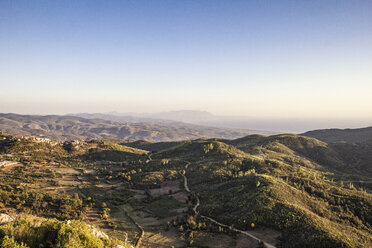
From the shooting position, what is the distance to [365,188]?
60094mm

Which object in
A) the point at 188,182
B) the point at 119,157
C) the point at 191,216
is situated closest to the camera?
the point at 191,216

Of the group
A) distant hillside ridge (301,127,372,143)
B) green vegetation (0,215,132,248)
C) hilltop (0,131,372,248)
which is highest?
A: distant hillside ridge (301,127,372,143)

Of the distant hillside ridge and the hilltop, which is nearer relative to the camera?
the hilltop

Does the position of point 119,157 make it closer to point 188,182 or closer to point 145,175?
point 145,175

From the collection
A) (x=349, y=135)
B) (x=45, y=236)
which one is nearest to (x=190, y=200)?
(x=45, y=236)

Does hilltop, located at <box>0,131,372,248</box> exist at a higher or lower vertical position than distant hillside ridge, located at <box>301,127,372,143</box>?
lower

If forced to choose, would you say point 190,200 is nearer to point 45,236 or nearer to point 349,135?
point 45,236

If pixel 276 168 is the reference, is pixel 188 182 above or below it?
below

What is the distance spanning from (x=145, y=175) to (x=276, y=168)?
4391cm

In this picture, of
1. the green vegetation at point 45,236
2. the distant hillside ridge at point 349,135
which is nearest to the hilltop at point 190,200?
the green vegetation at point 45,236

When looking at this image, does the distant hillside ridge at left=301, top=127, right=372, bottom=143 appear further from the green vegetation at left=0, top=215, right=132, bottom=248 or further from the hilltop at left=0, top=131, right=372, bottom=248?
the green vegetation at left=0, top=215, right=132, bottom=248

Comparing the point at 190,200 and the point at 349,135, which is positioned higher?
the point at 349,135

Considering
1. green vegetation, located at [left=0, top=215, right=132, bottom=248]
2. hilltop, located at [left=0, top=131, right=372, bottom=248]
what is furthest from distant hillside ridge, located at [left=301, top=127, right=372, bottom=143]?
green vegetation, located at [left=0, top=215, right=132, bottom=248]

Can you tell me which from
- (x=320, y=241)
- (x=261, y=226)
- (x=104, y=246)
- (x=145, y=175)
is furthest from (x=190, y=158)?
(x=104, y=246)
